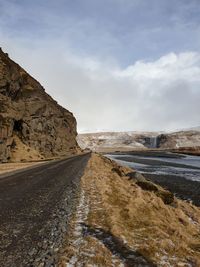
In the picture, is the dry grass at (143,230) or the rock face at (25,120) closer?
→ the dry grass at (143,230)

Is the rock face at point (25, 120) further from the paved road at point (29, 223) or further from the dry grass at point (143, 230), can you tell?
the dry grass at point (143, 230)

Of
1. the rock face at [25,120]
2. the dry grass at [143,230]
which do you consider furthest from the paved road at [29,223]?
the rock face at [25,120]

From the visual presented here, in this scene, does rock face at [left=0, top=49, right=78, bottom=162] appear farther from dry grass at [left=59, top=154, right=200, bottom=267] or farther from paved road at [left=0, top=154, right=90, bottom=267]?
dry grass at [left=59, top=154, right=200, bottom=267]

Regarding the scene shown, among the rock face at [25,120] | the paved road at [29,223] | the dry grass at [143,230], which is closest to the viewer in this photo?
the dry grass at [143,230]

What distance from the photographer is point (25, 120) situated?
70312mm

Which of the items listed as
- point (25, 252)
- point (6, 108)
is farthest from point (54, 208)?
point (6, 108)

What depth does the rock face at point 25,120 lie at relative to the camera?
5707cm

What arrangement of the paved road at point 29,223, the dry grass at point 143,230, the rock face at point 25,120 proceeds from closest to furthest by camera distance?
the dry grass at point 143,230
the paved road at point 29,223
the rock face at point 25,120

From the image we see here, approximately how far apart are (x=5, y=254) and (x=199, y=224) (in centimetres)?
951

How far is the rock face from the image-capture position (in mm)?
57066

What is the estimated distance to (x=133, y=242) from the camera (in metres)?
8.40

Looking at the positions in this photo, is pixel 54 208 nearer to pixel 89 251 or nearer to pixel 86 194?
pixel 86 194

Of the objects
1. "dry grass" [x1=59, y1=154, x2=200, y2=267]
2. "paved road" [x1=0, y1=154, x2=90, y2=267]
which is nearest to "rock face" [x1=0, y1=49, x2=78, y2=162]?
"paved road" [x1=0, y1=154, x2=90, y2=267]

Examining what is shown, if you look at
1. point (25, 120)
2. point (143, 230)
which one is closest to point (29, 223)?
point (143, 230)
